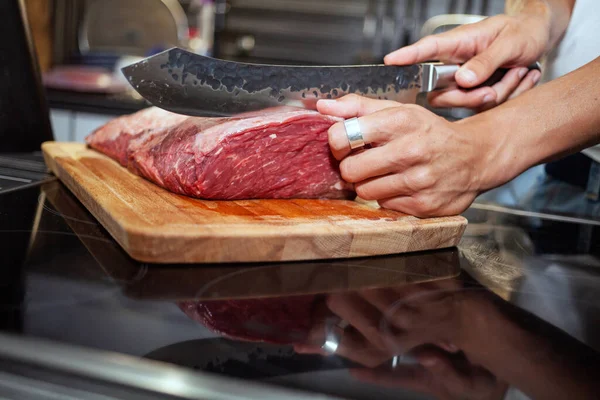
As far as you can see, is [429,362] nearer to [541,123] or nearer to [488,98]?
[541,123]

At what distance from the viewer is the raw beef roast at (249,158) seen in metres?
1.05

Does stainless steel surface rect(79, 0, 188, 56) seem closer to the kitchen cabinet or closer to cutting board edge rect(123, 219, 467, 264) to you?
the kitchen cabinet

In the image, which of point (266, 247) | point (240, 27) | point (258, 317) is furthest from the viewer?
point (240, 27)

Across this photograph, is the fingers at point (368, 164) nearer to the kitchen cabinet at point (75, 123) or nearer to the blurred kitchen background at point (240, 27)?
the kitchen cabinet at point (75, 123)

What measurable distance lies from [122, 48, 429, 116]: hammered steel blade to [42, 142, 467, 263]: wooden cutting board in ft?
0.57

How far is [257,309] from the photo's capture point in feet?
2.34

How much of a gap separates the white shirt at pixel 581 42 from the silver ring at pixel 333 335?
0.98 m

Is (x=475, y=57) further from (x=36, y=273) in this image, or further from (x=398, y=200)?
(x=36, y=273)

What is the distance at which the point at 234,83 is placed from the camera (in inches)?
42.9

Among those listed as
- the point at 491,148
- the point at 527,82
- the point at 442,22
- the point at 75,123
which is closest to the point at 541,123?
the point at 491,148

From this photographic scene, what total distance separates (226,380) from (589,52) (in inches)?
51.5

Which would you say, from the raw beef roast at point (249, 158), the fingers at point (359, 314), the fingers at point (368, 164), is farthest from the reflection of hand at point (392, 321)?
the raw beef roast at point (249, 158)

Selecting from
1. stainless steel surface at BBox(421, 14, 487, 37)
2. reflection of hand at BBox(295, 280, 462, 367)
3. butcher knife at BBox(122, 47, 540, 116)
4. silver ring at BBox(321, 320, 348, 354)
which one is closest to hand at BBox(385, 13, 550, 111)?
butcher knife at BBox(122, 47, 540, 116)

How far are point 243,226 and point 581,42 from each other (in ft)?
3.50
